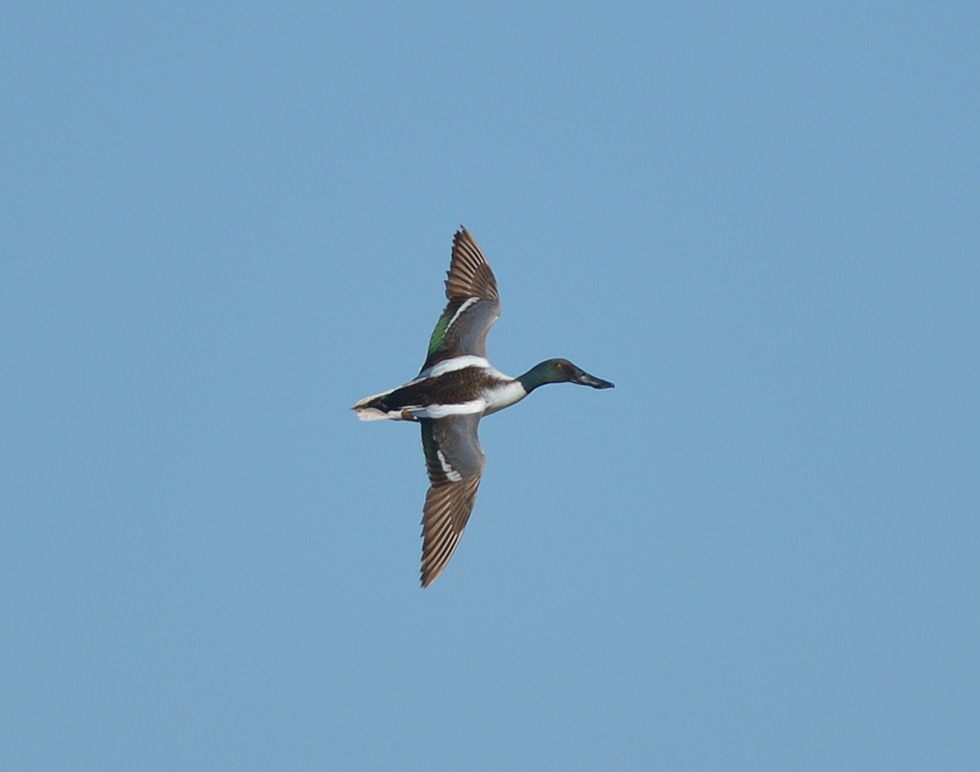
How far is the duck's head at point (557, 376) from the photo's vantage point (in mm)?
22984

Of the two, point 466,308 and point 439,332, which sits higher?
point 466,308

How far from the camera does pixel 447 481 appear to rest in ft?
69.9

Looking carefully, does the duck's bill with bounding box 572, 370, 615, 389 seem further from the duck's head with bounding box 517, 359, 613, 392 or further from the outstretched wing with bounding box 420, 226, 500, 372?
the outstretched wing with bounding box 420, 226, 500, 372

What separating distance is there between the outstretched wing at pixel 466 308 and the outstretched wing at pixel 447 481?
4.13ft

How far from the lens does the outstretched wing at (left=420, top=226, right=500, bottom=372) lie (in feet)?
73.8

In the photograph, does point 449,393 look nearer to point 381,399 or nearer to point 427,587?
point 381,399

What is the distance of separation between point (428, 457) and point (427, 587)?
5.54 ft

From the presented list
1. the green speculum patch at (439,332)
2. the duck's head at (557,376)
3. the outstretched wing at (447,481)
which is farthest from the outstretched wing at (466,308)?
the outstretched wing at (447,481)

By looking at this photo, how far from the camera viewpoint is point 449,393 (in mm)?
21484

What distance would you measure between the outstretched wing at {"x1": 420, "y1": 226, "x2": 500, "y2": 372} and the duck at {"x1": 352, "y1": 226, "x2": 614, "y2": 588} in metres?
0.01

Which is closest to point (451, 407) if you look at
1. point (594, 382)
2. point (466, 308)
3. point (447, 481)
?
point (447, 481)

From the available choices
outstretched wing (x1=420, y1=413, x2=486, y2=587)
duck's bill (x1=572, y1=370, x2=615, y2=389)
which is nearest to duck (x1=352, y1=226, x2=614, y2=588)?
outstretched wing (x1=420, y1=413, x2=486, y2=587)

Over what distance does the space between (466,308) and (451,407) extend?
1952 mm

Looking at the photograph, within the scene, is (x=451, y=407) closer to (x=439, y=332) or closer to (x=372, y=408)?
(x=372, y=408)
